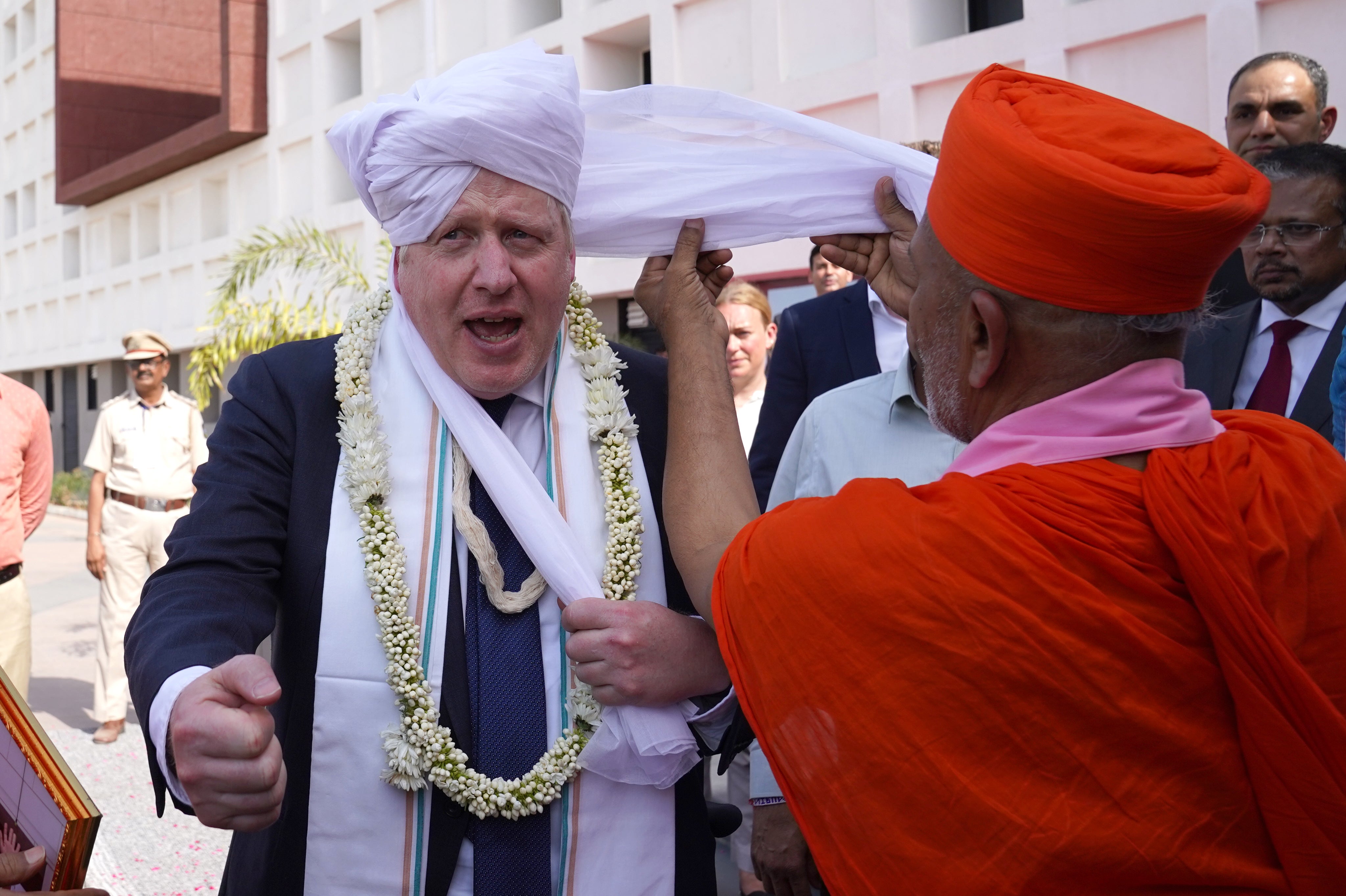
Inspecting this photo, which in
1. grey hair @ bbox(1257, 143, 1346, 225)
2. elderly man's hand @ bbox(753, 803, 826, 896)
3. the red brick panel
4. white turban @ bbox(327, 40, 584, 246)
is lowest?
elderly man's hand @ bbox(753, 803, 826, 896)

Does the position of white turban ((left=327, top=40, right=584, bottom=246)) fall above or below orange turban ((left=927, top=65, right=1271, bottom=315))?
above

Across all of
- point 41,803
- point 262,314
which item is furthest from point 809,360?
point 262,314

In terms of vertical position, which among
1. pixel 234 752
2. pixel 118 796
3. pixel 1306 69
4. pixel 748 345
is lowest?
pixel 118 796

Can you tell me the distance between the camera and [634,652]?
197 cm

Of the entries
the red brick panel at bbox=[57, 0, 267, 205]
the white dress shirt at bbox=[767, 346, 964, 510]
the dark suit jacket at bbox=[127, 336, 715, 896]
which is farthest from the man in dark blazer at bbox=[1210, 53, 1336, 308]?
the red brick panel at bbox=[57, 0, 267, 205]

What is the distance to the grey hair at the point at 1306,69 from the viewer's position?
5.01 meters

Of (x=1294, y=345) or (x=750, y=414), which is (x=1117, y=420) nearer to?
(x=1294, y=345)

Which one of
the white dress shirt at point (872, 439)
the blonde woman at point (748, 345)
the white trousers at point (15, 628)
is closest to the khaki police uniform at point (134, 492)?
the white trousers at point (15, 628)

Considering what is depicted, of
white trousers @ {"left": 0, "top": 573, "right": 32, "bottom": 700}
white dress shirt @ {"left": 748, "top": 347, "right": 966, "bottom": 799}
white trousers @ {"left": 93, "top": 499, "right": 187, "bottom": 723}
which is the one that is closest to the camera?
white dress shirt @ {"left": 748, "top": 347, "right": 966, "bottom": 799}

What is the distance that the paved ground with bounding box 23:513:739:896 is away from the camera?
17.0ft

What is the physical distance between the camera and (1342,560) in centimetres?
154

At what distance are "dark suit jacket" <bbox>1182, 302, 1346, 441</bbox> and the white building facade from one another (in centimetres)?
401

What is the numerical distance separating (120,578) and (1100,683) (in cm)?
733

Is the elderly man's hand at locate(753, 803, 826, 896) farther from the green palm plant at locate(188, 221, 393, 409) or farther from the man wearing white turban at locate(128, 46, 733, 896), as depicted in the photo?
the green palm plant at locate(188, 221, 393, 409)
